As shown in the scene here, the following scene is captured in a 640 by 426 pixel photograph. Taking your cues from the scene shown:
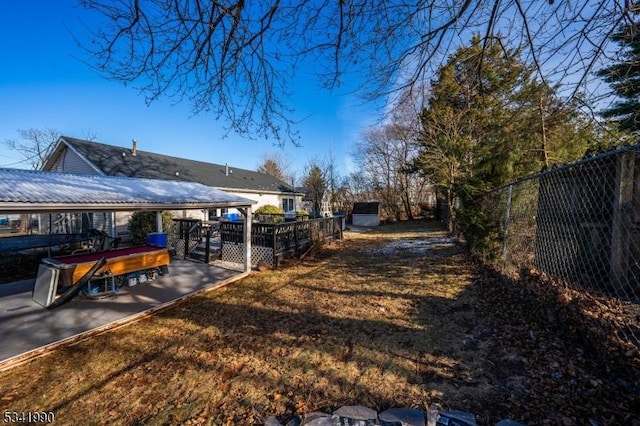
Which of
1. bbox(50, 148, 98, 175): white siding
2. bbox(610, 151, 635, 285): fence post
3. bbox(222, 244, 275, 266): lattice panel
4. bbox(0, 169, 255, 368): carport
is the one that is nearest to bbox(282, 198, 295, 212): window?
Result: bbox(50, 148, 98, 175): white siding

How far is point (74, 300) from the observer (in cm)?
569

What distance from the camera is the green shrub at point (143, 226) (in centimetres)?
1114

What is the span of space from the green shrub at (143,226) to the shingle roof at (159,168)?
9.23ft

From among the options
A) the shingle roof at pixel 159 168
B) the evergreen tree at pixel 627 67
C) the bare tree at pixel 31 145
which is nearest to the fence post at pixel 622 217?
the evergreen tree at pixel 627 67

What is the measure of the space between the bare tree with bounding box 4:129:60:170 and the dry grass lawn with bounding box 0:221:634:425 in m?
30.6

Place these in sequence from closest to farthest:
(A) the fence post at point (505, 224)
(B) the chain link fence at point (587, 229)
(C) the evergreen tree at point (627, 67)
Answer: (C) the evergreen tree at point (627, 67) → (B) the chain link fence at point (587, 229) → (A) the fence post at point (505, 224)

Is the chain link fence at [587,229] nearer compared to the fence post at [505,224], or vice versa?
the chain link fence at [587,229]

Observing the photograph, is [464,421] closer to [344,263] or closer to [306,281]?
[306,281]

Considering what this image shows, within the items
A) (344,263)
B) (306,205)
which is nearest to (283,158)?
(306,205)

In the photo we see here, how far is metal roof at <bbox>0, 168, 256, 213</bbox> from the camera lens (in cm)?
397

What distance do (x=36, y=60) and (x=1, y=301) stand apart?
5155 millimetres

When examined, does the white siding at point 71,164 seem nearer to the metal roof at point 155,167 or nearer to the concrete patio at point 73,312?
the metal roof at point 155,167

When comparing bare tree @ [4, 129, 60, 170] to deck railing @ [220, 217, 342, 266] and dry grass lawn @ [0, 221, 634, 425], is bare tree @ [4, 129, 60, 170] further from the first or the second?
dry grass lawn @ [0, 221, 634, 425]

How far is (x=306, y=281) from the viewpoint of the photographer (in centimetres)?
714
